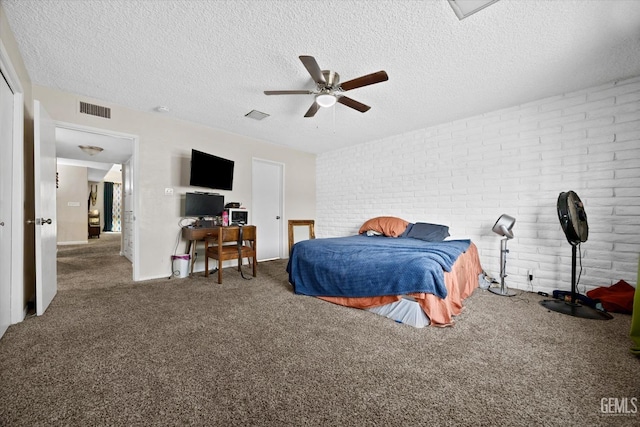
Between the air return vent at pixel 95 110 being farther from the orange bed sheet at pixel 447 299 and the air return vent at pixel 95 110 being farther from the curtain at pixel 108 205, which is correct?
the curtain at pixel 108 205

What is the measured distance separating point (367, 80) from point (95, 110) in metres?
3.34

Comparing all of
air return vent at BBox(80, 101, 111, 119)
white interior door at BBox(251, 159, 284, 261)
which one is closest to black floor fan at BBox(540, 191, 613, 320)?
white interior door at BBox(251, 159, 284, 261)

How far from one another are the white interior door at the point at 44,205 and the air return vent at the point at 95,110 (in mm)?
434

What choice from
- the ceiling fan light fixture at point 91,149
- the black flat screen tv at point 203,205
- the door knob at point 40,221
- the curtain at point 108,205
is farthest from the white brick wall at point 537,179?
the curtain at point 108,205

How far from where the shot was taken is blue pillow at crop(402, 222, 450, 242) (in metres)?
3.37

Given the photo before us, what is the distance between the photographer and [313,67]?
6.77ft

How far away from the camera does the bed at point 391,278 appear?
6.68 ft

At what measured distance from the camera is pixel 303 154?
5.58m

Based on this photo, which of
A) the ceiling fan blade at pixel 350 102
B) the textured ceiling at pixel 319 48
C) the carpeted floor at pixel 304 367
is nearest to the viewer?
the carpeted floor at pixel 304 367

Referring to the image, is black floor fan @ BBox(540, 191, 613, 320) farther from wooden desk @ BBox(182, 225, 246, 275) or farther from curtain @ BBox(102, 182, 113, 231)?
curtain @ BBox(102, 182, 113, 231)

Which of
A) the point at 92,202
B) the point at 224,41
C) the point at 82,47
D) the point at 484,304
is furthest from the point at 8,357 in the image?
the point at 92,202

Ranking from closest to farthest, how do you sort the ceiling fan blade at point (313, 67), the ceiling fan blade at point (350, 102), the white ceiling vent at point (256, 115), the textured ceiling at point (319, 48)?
1. the textured ceiling at point (319, 48)
2. the ceiling fan blade at point (313, 67)
3. the ceiling fan blade at point (350, 102)
4. the white ceiling vent at point (256, 115)

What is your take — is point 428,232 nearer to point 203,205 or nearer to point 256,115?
point 256,115

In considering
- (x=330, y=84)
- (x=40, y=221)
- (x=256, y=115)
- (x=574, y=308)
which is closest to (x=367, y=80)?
(x=330, y=84)
